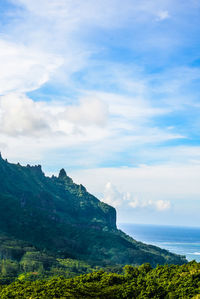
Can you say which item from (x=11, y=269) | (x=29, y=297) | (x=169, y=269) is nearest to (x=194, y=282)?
(x=169, y=269)

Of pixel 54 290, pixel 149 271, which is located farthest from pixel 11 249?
pixel 54 290

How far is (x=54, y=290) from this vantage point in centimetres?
5838

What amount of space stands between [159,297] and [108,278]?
42.1ft

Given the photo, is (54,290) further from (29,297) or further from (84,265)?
(84,265)

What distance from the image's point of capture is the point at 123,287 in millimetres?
64125

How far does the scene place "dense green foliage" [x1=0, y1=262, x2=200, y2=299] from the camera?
57875mm

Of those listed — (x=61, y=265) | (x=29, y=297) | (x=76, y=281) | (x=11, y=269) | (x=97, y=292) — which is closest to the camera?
(x=29, y=297)

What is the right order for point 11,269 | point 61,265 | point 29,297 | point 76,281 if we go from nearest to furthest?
point 29,297
point 76,281
point 11,269
point 61,265

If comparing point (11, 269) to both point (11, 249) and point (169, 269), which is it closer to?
point (11, 249)

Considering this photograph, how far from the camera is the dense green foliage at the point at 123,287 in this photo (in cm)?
5788

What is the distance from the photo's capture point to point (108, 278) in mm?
70312

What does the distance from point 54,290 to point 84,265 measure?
122375mm

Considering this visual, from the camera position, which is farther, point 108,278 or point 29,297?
point 108,278

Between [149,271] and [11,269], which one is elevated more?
[149,271]
